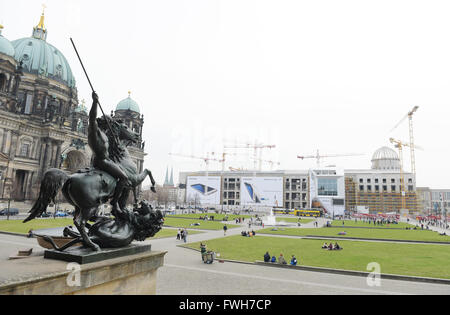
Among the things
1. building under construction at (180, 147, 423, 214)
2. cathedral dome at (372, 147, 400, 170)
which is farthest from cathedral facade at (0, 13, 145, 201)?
cathedral dome at (372, 147, 400, 170)

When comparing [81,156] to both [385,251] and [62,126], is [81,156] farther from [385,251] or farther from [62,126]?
[385,251]

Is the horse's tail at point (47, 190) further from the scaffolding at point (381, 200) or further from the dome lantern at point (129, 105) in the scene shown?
the scaffolding at point (381, 200)

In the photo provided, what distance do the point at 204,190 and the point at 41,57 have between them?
78096 millimetres

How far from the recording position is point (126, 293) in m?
6.10

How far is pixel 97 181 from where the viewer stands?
21.4 feet

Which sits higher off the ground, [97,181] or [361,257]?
[97,181]

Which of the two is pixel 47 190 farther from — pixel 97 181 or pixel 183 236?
pixel 183 236

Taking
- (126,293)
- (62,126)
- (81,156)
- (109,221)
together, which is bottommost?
(126,293)

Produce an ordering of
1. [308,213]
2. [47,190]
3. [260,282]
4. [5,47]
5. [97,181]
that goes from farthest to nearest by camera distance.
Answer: [308,213] → [5,47] → [260,282] → [97,181] → [47,190]

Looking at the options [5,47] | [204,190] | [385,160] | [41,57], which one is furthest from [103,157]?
[385,160]

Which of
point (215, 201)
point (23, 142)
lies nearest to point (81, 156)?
point (23, 142)

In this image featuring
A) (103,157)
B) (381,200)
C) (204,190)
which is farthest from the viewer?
(204,190)
